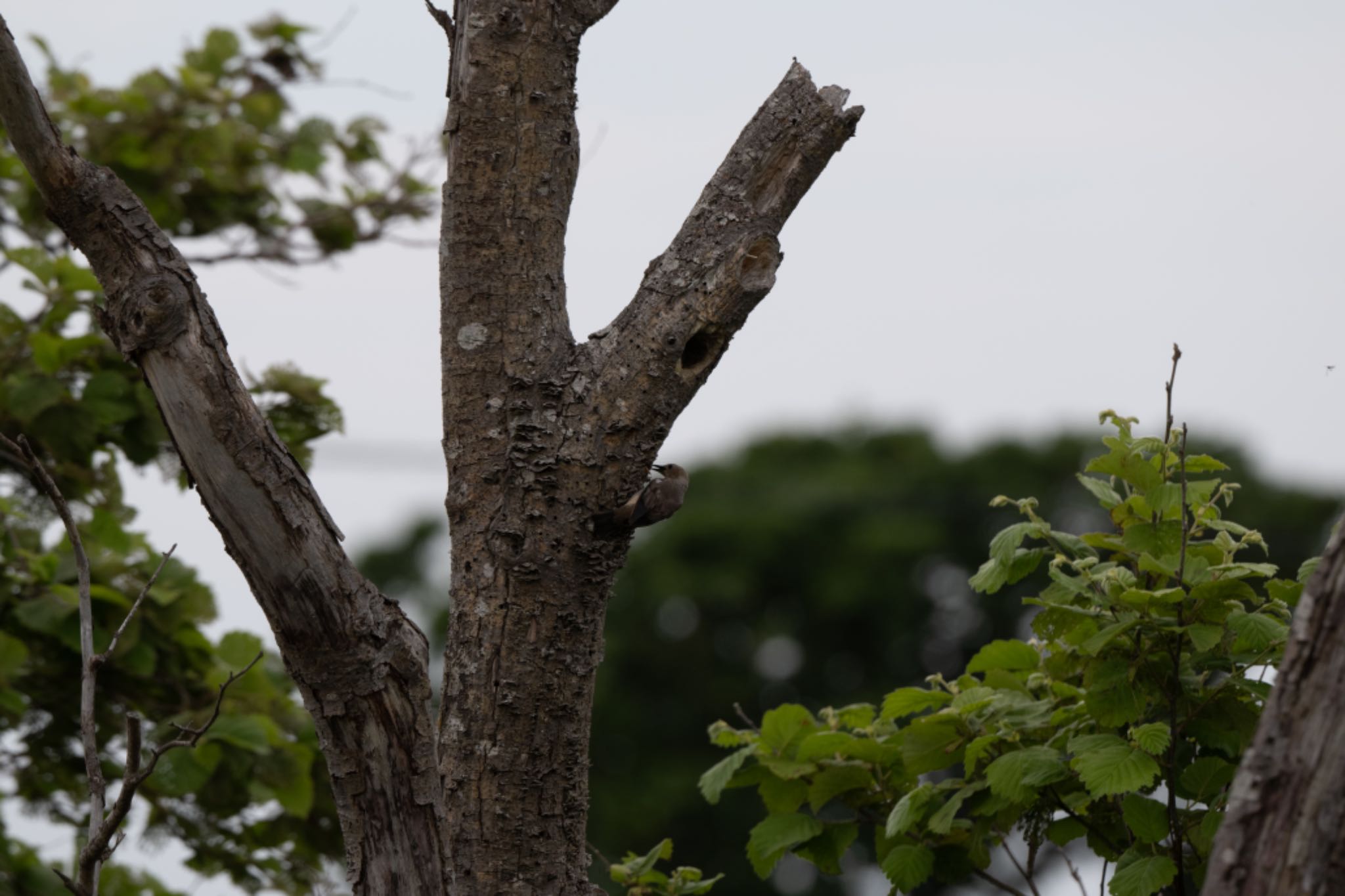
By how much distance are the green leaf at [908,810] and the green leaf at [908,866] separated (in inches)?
5.9

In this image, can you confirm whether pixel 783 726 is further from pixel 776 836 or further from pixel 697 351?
pixel 697 351

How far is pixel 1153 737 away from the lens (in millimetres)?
2328

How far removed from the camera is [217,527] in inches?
81.2

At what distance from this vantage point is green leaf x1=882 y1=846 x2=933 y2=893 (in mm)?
2775

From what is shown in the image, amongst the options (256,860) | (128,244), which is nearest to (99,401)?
(256,860)

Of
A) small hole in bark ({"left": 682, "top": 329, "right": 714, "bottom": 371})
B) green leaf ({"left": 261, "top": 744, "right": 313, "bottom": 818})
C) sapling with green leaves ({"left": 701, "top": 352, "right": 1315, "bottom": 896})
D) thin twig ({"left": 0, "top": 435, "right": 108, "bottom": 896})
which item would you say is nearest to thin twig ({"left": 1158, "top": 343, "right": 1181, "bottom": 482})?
sapling with green leaves ({"left": 701, "top": 352, "right": 1315, "bottom": 896})

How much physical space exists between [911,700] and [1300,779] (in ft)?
4.53

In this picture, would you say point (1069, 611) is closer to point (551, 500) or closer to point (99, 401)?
point (551, 500)

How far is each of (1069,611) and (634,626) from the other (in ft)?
56.3

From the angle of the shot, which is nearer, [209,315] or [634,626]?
[209,315]

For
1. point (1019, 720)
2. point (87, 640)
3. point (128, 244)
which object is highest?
point (128, 244)

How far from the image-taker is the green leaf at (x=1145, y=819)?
96.7 inches

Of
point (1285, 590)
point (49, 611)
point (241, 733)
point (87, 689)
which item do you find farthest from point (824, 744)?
point (49, 611)

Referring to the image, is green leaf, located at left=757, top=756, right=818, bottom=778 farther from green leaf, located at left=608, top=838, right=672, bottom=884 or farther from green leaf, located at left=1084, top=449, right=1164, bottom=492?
green leaf, located at left=1084, top=449, right=1164, bottom=492
